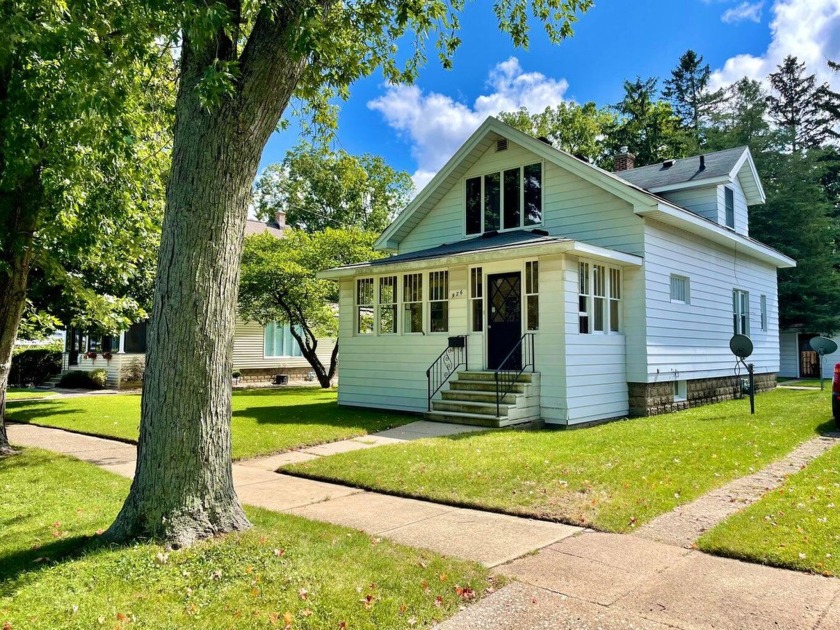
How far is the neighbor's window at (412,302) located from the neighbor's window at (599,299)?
376cm

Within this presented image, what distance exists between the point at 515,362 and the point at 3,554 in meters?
9.48

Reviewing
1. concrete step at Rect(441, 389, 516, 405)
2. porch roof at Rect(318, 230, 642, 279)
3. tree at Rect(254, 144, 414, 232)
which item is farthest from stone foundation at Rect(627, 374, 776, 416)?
tree at Rect(254, 144, 414, 232)

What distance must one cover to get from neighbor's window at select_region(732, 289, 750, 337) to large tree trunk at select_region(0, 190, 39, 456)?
1748 centimetres

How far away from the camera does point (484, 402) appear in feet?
37.6

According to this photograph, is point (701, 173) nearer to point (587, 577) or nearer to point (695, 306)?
point (695, 306)

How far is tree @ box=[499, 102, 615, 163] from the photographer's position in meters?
33.6

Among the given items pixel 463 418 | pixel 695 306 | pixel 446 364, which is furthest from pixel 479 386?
pixel 695 306

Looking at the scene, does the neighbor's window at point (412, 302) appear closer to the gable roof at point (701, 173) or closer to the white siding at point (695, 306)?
the white siding at point (695, 306)

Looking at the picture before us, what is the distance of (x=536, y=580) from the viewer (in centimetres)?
395

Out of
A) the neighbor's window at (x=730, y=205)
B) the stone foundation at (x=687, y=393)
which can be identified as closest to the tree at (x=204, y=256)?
the stone foundation at (x=687, y=393)

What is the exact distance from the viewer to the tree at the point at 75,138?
232 inches

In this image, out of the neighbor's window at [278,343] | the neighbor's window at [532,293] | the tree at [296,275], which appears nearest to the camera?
the neighbor's window at [532,293]

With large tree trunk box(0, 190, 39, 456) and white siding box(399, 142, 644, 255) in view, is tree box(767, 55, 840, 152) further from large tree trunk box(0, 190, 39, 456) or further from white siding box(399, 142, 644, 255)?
large tree trunk box(0, 190, 39, 456)

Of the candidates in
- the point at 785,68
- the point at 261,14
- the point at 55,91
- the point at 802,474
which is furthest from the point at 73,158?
the point at 785,68
